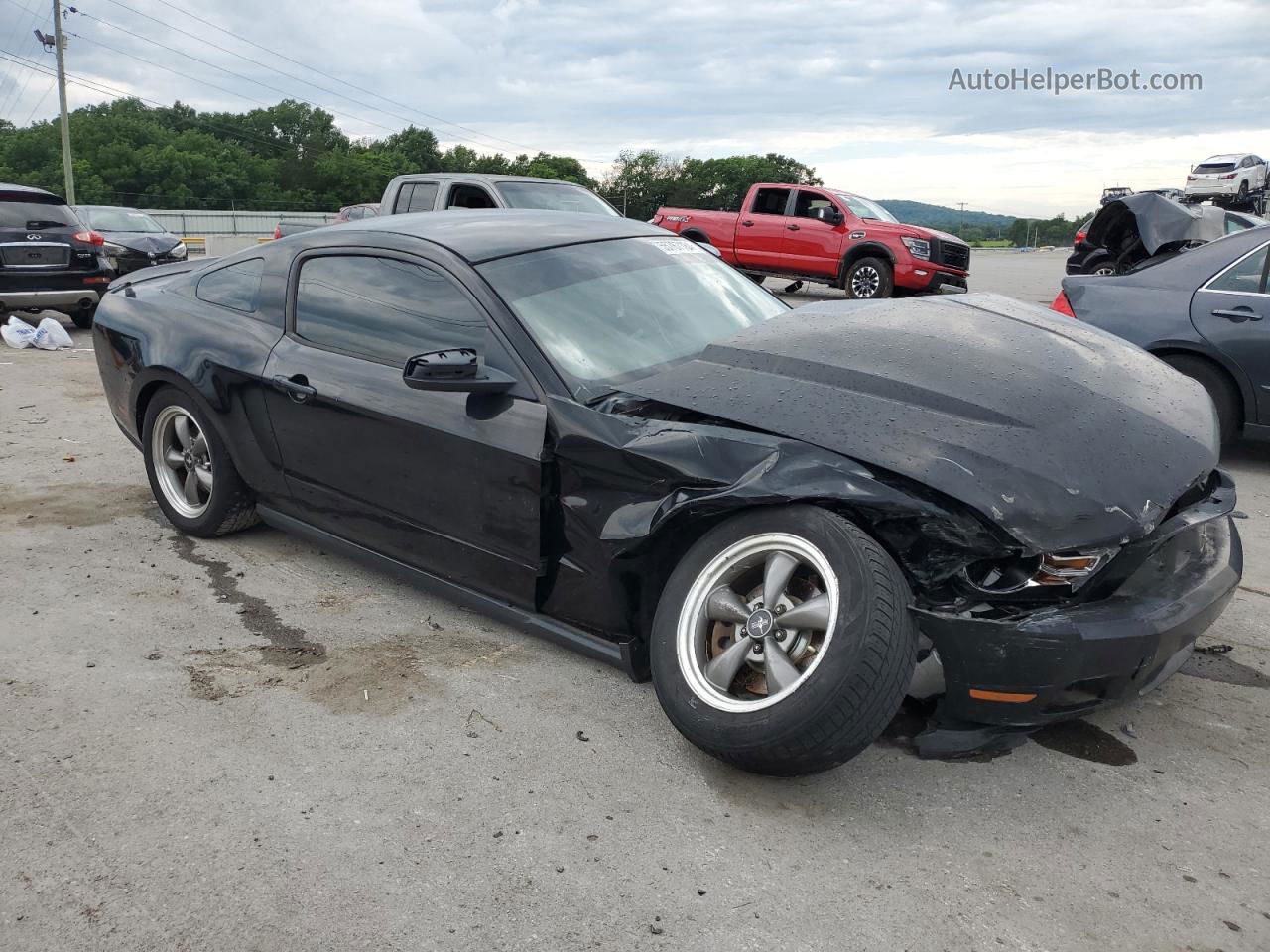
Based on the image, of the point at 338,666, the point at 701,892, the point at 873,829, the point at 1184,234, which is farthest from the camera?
the point at 1184,234

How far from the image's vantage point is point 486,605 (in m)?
3.56

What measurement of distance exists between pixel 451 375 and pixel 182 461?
2.21 m

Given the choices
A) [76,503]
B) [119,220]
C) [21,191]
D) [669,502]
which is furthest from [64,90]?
[669,502]

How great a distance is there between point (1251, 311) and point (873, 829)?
4771 mm

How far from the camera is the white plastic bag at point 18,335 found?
10.7 metres

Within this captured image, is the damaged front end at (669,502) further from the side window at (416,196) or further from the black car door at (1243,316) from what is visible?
the side window at (416,196)

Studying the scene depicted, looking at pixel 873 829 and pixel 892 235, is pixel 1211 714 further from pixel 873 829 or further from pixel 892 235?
pixel 892 235

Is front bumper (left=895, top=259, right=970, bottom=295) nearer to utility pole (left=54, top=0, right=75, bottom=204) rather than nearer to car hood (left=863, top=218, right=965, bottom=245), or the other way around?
car hood (left=863, top=218, right=965, bottom=245)

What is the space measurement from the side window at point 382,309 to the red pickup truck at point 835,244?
1180 cm

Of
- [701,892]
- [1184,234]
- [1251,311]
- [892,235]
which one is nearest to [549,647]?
[701,892]

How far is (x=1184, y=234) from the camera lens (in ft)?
25.0

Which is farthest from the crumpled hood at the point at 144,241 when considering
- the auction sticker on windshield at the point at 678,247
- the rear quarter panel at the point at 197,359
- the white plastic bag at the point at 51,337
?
the auction sticker on windshield at the point at 678,247

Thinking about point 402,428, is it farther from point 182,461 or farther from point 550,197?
point 550,197

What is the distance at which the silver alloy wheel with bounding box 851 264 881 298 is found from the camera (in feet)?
49.5
